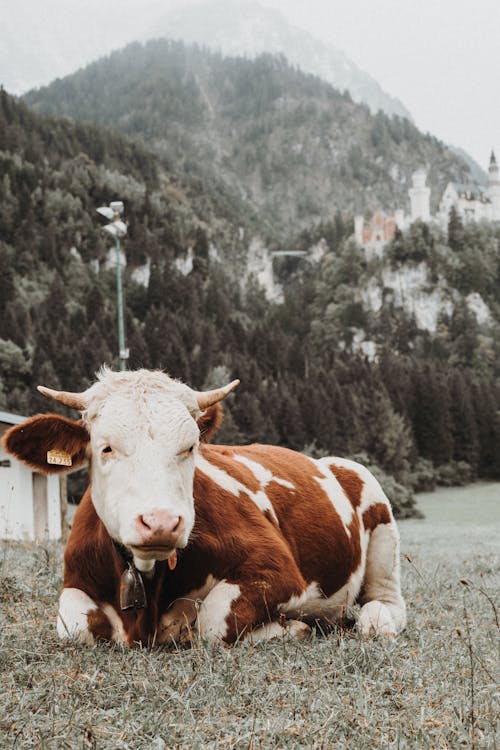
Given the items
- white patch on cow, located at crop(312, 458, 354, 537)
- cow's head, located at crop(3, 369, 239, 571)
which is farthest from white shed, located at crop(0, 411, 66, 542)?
cow's head, located at crop(3, 369, 239, 571)

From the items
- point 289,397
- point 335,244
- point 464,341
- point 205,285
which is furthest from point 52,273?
point 335,244

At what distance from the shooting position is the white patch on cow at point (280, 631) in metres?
4.16

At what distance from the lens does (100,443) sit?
3.90 meters

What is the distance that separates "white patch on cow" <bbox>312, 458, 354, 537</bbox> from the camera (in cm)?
530

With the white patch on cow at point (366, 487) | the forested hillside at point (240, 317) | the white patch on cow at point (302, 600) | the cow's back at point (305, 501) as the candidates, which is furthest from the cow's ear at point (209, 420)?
the forested hillside at point (240, 317)

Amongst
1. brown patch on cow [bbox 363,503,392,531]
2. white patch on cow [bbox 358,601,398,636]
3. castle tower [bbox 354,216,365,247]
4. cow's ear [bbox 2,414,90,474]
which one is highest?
castle tower [bbox 354,216,365,247]

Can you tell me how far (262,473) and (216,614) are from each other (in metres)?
1.28

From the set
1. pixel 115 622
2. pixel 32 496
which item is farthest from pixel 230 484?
pixel 32 496

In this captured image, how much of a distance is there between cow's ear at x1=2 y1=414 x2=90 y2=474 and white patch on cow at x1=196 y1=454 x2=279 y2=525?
79 centimetres

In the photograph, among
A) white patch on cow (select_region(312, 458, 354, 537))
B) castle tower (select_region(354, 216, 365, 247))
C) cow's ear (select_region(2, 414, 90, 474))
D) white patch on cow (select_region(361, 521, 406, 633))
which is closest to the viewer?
cow's ear (select_region(2, 414, 90, 474))

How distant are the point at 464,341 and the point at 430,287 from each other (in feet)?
53.1

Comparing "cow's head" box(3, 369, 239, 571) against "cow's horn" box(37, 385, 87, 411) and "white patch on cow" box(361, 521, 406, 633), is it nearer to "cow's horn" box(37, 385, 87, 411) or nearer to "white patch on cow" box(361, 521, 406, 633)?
"cow's horn" box(37, 385, 87, 411)

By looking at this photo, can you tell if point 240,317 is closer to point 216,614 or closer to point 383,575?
point 383,575

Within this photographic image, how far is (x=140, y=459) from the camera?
368 centimetres
